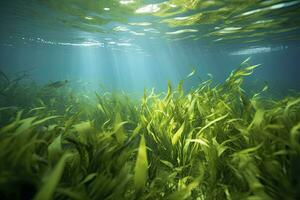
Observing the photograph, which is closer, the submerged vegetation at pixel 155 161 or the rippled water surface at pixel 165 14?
the submerged vegetation at pixel 155 161

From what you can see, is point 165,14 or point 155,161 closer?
point 155,161

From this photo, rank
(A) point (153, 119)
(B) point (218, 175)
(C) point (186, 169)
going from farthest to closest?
(A) point (153, 119) → (C) point (186, 169) → (B) point (218, 175)

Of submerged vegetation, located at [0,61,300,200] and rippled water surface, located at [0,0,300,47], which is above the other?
rippled water surface, located at [0,0,300,47]

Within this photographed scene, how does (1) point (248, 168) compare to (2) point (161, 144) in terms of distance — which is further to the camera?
(2) point (161, 144)

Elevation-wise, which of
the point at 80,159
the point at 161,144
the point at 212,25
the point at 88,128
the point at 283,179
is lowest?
the point at 161,144

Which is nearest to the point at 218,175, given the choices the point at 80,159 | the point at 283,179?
the point at 283,179

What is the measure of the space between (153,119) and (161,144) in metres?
0.54

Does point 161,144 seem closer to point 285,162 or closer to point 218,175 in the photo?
point 218,175

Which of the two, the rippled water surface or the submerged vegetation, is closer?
the submerged vegetation

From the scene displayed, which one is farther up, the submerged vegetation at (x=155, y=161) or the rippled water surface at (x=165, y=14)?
the rippled water surface at (x=165, y=14)

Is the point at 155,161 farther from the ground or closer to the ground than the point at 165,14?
closer to the ground

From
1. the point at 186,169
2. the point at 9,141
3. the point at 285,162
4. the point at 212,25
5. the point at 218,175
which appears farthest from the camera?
the point at 212,25

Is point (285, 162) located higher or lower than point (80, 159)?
lower

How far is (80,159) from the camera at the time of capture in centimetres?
246
